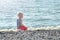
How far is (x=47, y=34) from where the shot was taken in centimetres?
674

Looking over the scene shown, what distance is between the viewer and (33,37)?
6.68 m

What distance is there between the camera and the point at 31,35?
6.75m

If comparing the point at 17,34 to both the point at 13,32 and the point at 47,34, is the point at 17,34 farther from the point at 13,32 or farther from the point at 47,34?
the point at 47,34

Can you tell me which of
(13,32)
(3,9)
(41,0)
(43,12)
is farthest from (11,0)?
(13,32)

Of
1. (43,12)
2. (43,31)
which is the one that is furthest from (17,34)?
(43,12)

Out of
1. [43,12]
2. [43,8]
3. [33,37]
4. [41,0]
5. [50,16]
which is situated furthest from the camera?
[41,0]

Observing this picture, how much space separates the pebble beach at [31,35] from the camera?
6.65 metres

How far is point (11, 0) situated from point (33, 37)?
16.4 meters

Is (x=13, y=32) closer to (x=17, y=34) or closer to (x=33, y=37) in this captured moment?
(x=17, y=34)

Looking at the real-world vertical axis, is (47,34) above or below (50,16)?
above

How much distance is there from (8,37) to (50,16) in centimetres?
841

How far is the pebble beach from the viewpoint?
6652 millimetres

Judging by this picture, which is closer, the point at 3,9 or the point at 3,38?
the point at 3,38

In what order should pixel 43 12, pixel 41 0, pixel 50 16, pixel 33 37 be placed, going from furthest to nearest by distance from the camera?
pixel 41 0 < pixel 43 12 < pixel 50 16 < pixel 33 37
